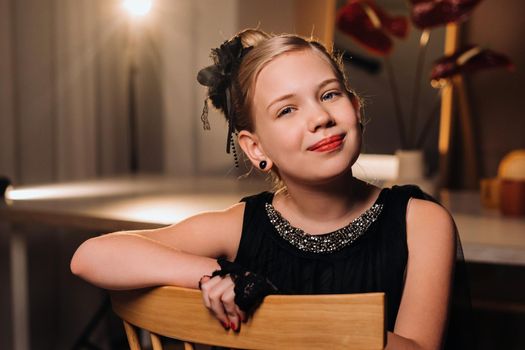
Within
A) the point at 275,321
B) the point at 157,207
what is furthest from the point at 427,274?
the point at 157,207

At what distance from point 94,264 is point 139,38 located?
2.19 meters

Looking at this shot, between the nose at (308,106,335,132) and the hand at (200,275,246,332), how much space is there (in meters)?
0.27

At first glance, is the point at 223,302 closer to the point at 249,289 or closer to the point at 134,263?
the point at 249,289

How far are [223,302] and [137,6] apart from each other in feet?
7.68

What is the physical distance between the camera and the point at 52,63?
2574mm

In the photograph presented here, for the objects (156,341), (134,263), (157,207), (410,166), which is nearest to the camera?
(156,341)

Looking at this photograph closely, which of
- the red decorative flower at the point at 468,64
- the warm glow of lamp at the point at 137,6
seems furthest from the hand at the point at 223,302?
the warm glow of lamp at the point at 137,6

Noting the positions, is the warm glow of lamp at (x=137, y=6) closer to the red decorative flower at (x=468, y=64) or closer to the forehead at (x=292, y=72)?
the red decorative flower at (x=468, y=64)

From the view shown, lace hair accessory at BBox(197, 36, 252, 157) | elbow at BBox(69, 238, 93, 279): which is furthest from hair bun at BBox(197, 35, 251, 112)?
elbow at BBox(69, 238, 93, 279)

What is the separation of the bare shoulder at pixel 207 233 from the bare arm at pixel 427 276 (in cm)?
32

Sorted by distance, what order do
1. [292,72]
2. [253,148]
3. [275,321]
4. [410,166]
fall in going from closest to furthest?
1. [275,321]
2. [292,72]
3. [253,148]
4. [410,166]

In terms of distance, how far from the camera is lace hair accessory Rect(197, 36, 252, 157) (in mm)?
1152

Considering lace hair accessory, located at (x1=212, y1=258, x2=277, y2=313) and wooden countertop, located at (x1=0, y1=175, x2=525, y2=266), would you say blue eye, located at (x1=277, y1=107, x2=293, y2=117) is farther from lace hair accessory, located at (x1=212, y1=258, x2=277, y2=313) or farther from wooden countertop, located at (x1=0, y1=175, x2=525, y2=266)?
wooden countertop, located at (x1=0, y1=175, x2=525, y2=266)

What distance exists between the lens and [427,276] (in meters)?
1.02
